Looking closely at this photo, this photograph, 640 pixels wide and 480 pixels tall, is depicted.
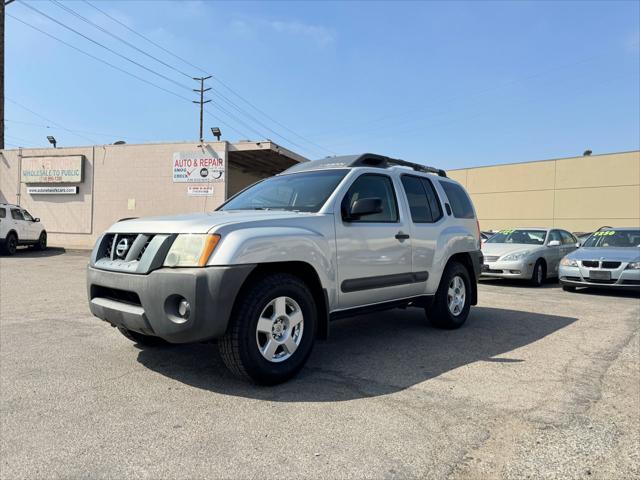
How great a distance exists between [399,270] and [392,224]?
0.49 meters

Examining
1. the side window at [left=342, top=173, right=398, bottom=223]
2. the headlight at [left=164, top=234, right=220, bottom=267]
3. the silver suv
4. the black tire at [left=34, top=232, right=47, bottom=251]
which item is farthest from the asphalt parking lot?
the black tire at [left=34, top=232, right=47, bottom=251]

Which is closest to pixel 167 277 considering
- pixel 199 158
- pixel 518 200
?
pixel 199 158

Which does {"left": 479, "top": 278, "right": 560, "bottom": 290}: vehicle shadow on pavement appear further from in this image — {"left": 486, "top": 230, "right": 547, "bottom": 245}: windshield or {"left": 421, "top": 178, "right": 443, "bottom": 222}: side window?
{"left": 421, "top": 178, "right": 443, "bottom": 222}: side window

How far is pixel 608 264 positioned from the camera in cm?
938

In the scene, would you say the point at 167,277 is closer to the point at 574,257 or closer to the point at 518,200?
the point at 574,257

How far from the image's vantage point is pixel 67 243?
74.2 ft

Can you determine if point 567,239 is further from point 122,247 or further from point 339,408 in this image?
point 122,247

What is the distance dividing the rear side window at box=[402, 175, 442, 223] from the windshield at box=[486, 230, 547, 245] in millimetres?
7076

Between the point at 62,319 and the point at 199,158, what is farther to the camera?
the point at 199,158

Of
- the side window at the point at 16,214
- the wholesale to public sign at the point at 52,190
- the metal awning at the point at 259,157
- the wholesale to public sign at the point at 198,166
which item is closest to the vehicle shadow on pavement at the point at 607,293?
the metal awning at the point at 259,157

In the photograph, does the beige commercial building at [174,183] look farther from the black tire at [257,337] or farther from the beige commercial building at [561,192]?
the black tire at [257,337]

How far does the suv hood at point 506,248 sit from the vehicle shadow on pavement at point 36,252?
1596cm

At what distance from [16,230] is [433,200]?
17.8m

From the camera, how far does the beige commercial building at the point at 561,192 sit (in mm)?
24141
